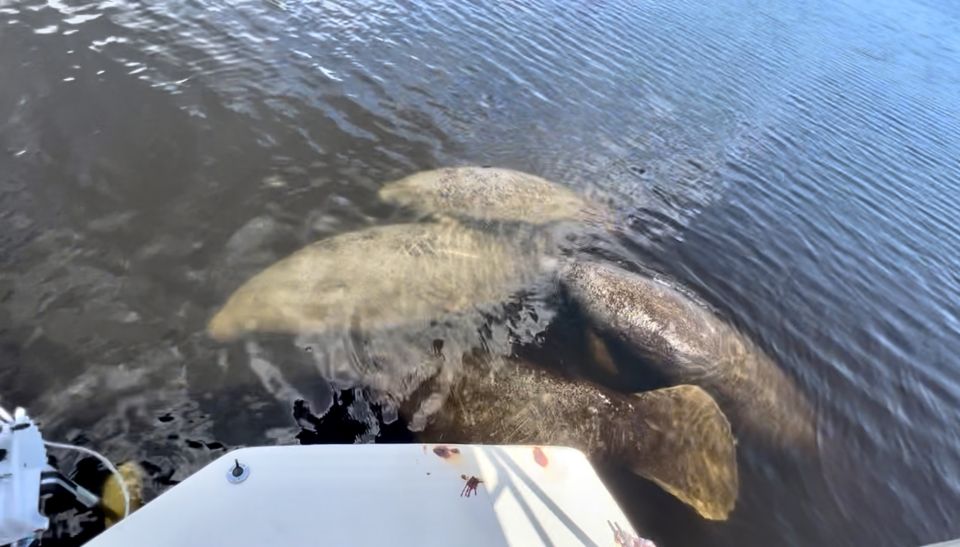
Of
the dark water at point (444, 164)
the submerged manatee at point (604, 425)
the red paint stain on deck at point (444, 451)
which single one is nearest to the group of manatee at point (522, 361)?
the submerged manatee at point (604, 425)

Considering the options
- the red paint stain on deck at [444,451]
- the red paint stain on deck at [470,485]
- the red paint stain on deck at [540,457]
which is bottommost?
the red paint stain on deck at [540,457]

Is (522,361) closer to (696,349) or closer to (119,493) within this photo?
(696,349)

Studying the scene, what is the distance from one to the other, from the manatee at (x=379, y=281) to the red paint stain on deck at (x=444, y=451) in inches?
109

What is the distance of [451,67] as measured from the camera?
12.7 meters

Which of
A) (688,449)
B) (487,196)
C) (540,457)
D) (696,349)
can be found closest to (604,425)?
Result: (688,449)

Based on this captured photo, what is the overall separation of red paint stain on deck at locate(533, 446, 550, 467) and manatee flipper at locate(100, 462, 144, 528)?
114 inches

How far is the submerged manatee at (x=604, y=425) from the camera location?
20.1 ft

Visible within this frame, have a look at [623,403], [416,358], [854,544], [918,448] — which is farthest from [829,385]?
[416,358]

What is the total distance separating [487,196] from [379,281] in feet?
9.67

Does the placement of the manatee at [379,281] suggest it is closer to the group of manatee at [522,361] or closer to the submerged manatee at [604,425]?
the group of manatee at [522,361]

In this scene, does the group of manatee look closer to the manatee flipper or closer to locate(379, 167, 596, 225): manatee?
locate(379, 167, 596, 225): manatee

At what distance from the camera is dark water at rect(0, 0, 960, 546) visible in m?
6.09

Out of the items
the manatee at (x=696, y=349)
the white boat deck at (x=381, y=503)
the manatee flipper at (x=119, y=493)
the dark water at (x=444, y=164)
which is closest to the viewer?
the white boat deck at (x=381, y=503)

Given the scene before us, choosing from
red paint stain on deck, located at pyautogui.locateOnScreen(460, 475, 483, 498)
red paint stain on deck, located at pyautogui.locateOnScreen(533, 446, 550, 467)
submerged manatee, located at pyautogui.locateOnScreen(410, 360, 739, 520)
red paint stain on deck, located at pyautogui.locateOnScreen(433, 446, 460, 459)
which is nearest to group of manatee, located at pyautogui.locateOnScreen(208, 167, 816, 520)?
submerged manatee, located at pyautogui.locateOnScreen(410, 360, 739, 520)
